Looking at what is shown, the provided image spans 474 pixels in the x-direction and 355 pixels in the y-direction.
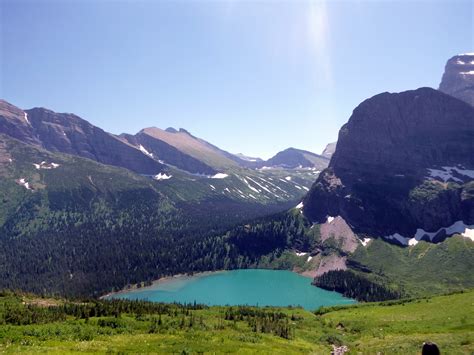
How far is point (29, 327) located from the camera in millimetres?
51938

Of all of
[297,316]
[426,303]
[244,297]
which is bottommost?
[244,297]

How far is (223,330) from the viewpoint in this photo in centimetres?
6606

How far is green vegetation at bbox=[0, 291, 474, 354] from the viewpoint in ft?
157

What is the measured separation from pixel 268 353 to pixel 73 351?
2430 centimetres

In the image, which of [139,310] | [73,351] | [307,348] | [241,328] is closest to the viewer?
[73,351]

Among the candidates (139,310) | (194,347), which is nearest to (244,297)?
(139,310)

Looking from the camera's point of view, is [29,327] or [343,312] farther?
[343,312]

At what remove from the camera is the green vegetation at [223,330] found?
157ft

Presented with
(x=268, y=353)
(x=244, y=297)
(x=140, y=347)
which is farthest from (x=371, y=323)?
(x=244, y=297)

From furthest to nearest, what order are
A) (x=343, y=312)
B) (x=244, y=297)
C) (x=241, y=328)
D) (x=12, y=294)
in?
(x=244, y=297)
(x=343, y=312)
(x=12, y=294)
(x=241, y=328)

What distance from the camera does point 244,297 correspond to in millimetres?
193750

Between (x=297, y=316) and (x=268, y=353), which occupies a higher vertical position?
(x=268, y=353)

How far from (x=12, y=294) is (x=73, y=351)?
52.2 meters

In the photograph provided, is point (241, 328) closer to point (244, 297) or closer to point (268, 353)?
point (268, 353)
